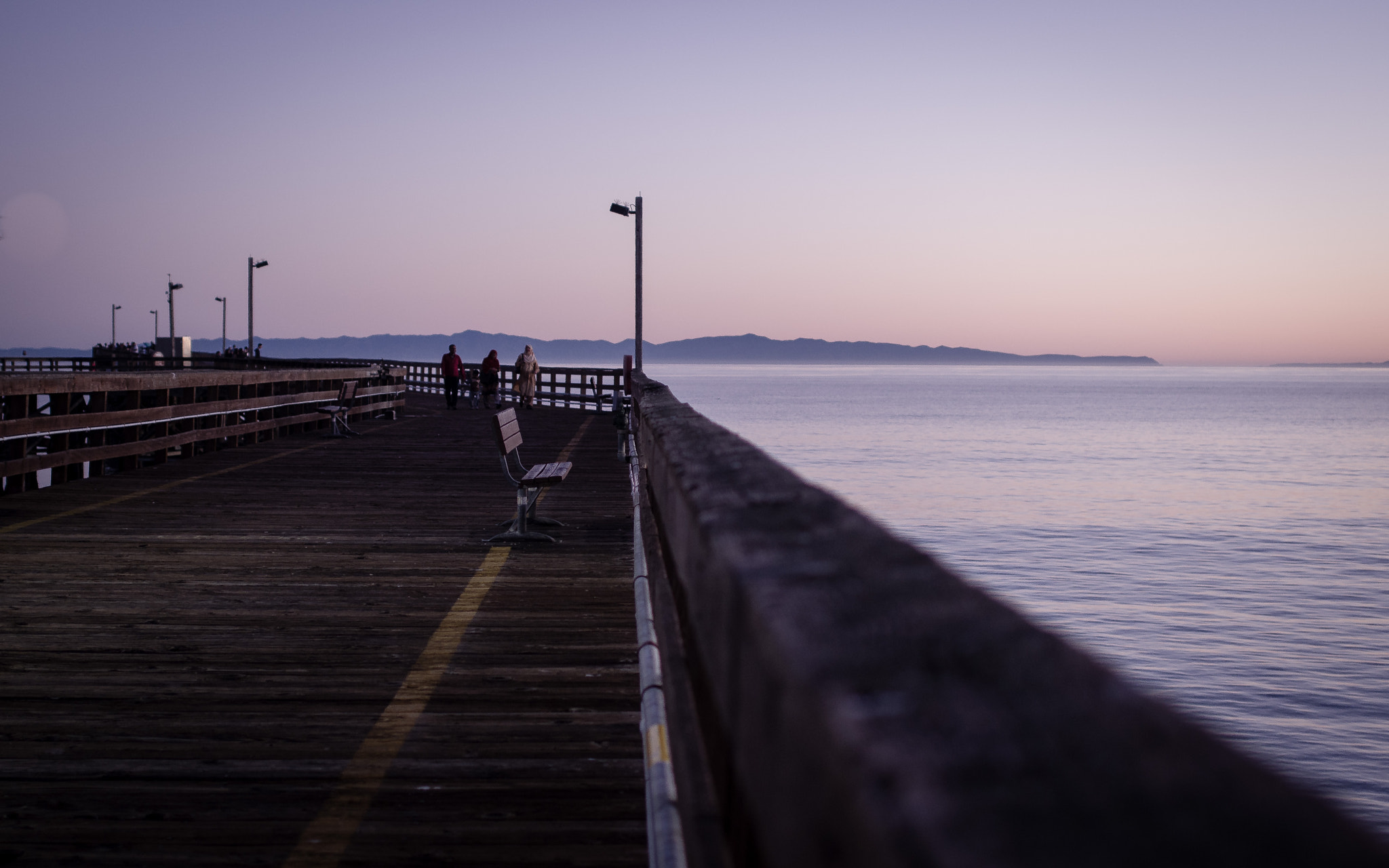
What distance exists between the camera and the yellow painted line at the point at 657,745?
91.6 inches

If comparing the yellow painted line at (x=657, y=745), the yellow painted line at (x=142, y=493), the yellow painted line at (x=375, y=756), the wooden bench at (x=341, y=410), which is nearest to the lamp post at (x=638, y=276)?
the wooden bench at (x=341, y=410)

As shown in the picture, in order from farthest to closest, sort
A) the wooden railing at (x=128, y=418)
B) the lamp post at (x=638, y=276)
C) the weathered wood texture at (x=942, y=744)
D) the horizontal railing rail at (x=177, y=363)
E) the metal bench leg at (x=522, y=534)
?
the horizontal railing rail at (x=177, y=363) → the lamp post at (x=638, y=276) → the wooden railing at (x=128, y=418) → the metal bench leg at (x=522, y=534) → the weathered wood texture at (x=942, y=744)

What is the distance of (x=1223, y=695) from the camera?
15.8 m

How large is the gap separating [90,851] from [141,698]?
1.53m

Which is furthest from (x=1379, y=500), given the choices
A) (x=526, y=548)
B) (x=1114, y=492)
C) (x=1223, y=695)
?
(x=526, y=548)

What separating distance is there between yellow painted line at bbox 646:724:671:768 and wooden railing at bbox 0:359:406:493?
11.0m

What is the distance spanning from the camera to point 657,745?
7.85 ft

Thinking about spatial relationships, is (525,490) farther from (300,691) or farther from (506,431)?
(300,691)

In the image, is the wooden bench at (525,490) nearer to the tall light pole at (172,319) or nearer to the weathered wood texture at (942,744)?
the weathered wood texture at (942,744)

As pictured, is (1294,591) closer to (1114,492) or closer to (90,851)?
(1114,492)

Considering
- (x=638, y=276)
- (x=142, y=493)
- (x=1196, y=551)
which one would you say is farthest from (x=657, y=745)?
(x=1196, y=551)

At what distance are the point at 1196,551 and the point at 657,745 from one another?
1122 inches

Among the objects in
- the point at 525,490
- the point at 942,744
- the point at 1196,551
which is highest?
the point at 942,744

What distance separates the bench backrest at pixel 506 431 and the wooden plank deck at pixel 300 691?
88cm
